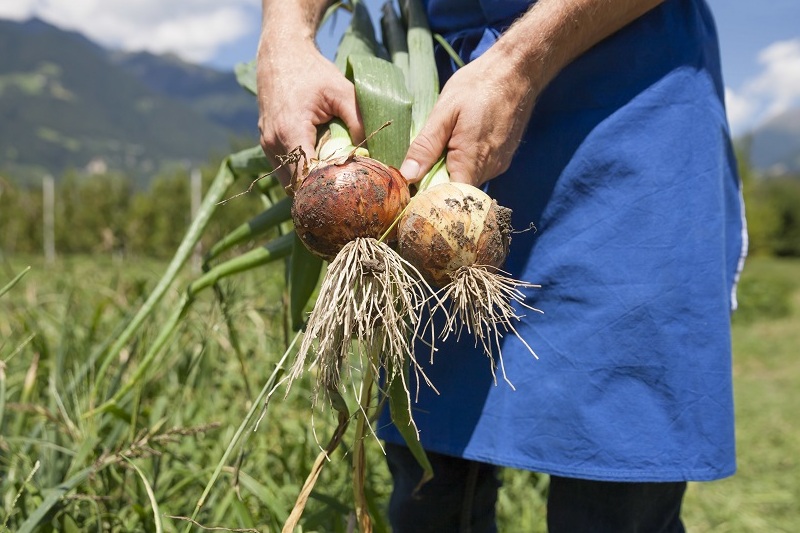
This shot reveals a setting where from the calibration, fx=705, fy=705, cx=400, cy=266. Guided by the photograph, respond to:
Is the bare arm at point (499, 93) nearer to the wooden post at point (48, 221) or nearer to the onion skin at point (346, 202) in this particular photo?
the onion skin at point (346, 202)

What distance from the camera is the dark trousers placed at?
1.02 meters

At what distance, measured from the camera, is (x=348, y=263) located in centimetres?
79

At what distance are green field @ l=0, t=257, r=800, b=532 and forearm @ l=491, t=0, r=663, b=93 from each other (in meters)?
0.59

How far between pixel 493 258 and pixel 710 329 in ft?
1.29

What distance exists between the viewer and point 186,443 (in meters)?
1.86

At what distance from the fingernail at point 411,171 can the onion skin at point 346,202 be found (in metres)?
0.03

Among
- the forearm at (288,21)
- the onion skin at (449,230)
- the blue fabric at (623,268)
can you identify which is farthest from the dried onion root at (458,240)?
the forearm at (288,21)

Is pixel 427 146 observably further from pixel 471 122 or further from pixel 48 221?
pixel 48 221

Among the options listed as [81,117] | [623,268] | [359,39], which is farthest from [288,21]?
[81,117]

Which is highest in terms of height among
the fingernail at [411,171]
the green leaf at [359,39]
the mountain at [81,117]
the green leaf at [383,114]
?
the mountain at [81,117]

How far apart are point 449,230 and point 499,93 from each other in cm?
20

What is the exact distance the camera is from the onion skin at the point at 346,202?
30.9 inches

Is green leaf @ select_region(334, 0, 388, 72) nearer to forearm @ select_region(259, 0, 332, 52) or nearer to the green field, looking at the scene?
forearm @ select_region(259, 0, 332, 52)

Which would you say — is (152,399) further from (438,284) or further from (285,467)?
(438,284)
